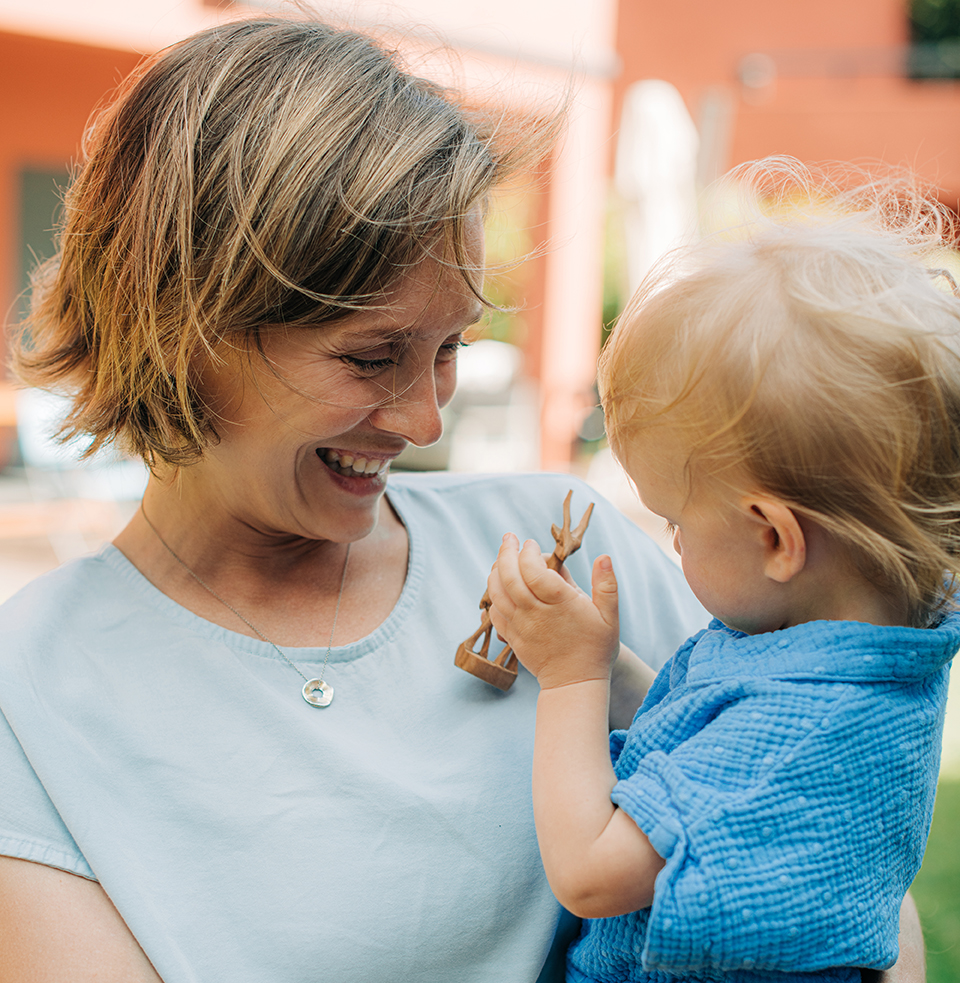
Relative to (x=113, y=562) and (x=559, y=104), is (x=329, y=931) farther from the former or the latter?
(x=559, y=104)

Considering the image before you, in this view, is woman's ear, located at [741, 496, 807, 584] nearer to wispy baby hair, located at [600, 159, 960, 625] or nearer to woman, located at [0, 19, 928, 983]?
wispy baby hair, located at [600, 159, 960, 625]

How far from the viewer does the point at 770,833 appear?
1.10 metres

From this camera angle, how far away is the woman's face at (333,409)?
146 centimetres

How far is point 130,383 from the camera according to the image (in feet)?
5.08

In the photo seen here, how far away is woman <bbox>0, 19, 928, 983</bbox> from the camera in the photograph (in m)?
1.31

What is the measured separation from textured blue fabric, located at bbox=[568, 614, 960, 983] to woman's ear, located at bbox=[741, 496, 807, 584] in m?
0.07

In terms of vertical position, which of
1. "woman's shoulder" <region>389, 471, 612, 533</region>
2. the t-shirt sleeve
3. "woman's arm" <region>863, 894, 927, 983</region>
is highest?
"woman's shoulder" <region>389, 471, 612, 533</region>

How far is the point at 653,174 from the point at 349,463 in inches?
260

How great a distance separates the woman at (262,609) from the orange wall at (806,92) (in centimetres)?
1059

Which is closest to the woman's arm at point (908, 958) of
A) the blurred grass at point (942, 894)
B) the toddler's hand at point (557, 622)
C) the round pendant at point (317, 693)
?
the toddler's hand at point (557, 622)

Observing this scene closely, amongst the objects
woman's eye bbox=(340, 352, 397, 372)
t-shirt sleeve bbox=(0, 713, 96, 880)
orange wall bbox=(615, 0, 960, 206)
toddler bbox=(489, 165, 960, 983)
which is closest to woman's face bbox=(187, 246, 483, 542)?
woman's eye bbox=(340, 352, 397, 372)

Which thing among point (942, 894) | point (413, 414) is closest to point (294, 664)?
point (413, 414)

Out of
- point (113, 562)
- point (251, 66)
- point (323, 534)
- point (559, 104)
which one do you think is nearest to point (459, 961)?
point (323, 534)

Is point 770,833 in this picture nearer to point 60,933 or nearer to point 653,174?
point 60,933
